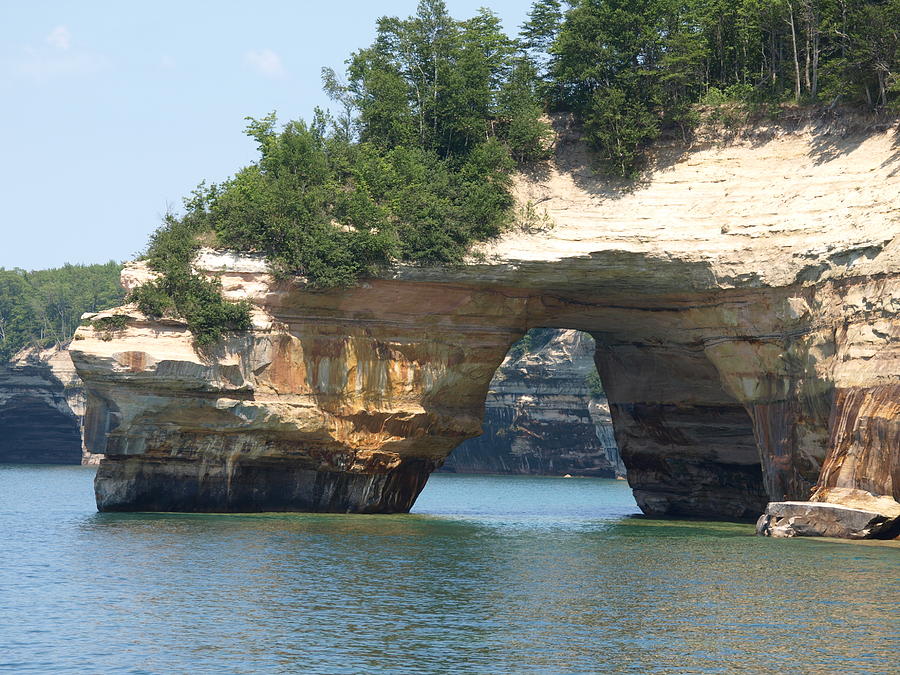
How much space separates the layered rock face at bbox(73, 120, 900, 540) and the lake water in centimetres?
325

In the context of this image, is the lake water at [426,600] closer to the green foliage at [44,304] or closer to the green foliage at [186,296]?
the green foliage at [186,296]

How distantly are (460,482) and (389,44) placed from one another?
185ft

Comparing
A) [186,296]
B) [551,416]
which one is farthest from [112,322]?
[551,416]

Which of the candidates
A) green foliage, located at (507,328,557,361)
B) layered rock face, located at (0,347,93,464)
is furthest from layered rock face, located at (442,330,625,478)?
layered rock face, located at (0,347,93,464)

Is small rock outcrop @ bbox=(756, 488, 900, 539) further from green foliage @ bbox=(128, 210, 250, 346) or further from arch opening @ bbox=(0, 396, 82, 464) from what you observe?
arch opening @ bbox=(0, 396, 82, 464)

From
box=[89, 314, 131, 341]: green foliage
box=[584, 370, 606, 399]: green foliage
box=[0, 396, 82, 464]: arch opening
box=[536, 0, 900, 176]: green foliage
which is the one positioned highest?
box=[536, 0, 900, 176]: green foliage

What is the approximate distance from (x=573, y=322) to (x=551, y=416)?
51.0 metres

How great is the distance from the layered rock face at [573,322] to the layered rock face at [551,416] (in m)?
46.3

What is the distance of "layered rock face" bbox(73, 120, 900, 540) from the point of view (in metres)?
34.8

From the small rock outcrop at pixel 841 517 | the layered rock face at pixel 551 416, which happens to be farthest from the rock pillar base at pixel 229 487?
the layered rock face at pixel 551 416

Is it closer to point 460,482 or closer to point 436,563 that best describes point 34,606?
point 436,563

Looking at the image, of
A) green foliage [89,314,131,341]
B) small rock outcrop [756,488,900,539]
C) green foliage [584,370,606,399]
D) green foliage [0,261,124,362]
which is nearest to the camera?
small rock outcrop [756,488,900,539]

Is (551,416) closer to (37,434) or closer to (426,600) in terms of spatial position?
(37,434)

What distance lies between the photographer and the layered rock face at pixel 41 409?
97.7m
